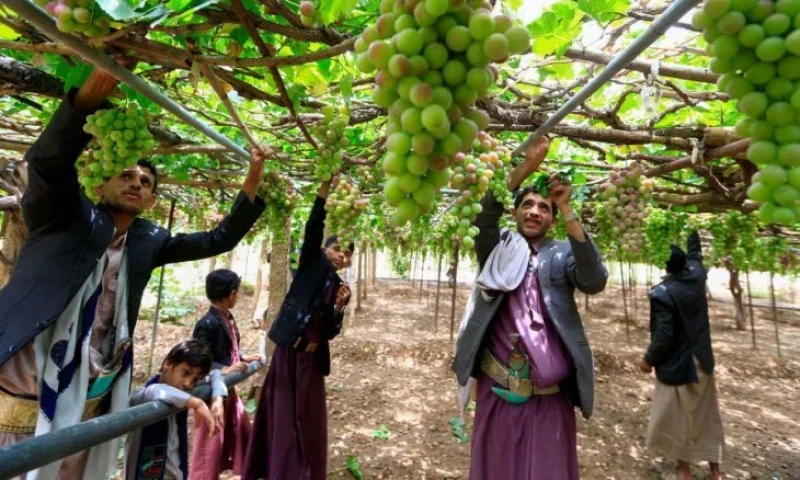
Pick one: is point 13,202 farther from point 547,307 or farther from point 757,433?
point 757,433

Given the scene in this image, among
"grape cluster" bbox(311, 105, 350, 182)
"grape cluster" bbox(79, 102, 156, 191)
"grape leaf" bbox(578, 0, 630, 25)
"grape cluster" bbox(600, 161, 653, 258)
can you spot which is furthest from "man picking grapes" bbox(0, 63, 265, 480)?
"grape cluster" bbox(600, 161, 653, 258)

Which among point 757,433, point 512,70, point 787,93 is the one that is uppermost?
point 512,70

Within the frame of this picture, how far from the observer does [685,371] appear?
4.11 meters

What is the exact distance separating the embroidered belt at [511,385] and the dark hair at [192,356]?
1856 mm

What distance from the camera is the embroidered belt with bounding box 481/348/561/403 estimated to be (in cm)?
240

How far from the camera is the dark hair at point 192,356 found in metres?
2.67

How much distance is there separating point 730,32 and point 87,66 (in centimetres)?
195

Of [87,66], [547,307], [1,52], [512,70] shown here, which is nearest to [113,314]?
[87,66]

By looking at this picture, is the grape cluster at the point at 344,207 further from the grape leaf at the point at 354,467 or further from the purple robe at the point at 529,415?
the grape leaf at the point at 354,467

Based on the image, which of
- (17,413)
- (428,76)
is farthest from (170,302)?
(428,76)

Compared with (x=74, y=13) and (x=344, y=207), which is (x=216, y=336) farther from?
(x=74, y=13)

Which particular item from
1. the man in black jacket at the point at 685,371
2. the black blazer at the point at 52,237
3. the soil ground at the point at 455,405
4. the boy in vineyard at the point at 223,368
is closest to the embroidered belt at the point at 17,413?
the black blazer at the point at 52,237

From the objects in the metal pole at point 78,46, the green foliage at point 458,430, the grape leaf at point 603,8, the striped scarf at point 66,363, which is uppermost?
the grape leaf at point 603,8

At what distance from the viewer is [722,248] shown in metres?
6.61
